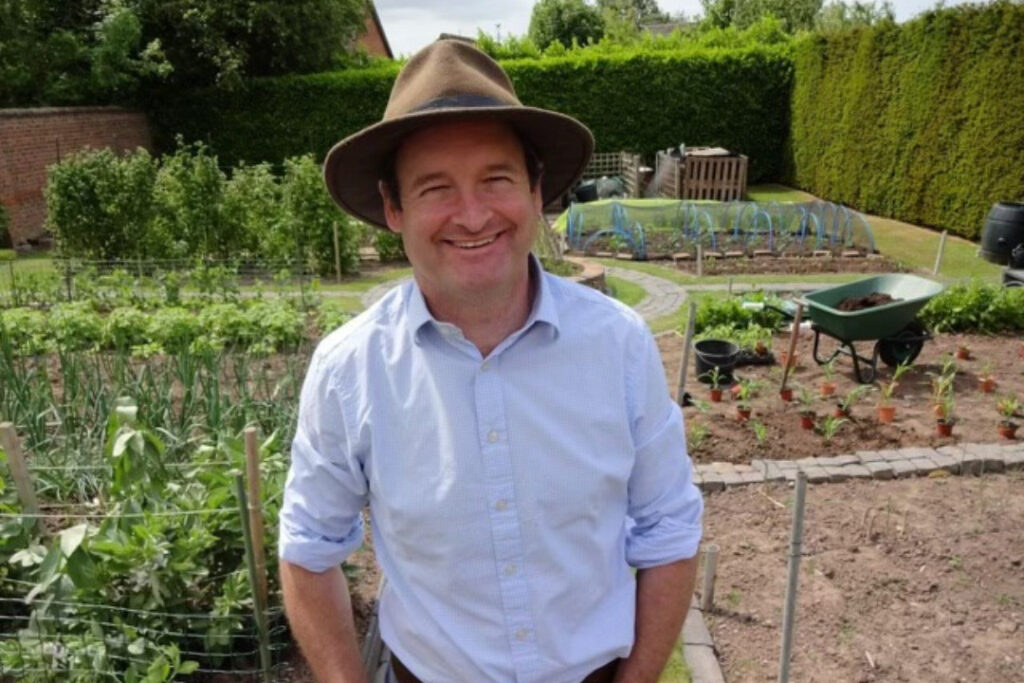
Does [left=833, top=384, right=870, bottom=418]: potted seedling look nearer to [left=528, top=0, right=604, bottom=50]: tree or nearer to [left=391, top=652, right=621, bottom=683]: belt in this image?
[left=391, top=652, right=621, bottom=683]: belt

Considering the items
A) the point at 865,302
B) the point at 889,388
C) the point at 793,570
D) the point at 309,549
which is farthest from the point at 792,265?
the point at 309,549

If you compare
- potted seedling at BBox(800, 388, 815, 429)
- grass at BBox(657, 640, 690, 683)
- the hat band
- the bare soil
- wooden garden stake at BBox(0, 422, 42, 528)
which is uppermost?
the hat band

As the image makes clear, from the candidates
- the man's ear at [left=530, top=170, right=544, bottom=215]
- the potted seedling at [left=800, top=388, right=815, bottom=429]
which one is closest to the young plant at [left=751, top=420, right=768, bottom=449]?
the potted seedling at [left=800, top=388, right=815, bottom=429]

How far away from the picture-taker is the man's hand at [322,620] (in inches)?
59.9

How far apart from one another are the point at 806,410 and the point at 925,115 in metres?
9.79

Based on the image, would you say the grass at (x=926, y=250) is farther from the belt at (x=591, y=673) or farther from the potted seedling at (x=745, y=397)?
the belt at (x=591, y=673)

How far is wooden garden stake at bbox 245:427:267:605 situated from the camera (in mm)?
2403

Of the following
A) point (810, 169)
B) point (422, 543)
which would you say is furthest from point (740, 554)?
point (810, 169)

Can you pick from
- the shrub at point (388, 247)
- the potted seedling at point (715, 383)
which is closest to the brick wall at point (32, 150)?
the shrub at point (388, 247)

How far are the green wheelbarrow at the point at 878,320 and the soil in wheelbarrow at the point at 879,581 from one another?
155 centimetres

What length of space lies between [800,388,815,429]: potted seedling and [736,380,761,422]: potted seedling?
33cm

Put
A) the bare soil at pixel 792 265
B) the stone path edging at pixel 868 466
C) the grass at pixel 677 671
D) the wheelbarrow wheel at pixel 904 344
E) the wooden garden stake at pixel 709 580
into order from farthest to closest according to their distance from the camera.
A: the bare soil at pixel 792 265 → the wheelbarrow wheel at pixel 904 344 → the stone path edging at pixel 868 466 → the wooden garden stake at pixel 709 580 → the grass at pixel 677 671

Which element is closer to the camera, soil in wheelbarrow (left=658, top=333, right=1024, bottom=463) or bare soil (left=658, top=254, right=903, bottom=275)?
soil in wheelbarrow (left=658, top=333, right=1024, bottom=463)

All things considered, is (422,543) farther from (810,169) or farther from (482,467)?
(810,169)
